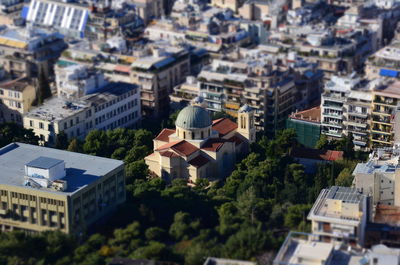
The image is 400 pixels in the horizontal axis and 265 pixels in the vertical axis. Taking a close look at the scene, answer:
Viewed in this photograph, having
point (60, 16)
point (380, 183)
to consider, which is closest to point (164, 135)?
point (380, 183)

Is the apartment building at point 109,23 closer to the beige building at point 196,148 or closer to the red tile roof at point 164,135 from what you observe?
the red tile roof at point 164,135

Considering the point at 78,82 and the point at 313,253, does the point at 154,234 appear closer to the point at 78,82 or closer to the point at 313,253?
the point at 313,253

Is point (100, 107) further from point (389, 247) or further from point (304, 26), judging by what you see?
point (389, 247)

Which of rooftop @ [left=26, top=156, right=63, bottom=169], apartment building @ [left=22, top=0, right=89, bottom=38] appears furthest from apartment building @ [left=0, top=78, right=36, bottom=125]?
rooftop @ [left=26, top=156, right=63, bottom=169]

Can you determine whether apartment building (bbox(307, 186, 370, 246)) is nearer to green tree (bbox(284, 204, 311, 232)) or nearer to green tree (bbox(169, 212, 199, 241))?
green tree (bbox(284, 204, 311, 232))

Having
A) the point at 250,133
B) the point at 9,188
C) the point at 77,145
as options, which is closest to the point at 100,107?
the point at 77,145

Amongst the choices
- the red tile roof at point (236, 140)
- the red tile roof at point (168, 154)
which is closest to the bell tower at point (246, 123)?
the red tile roof at point (236, 140)
